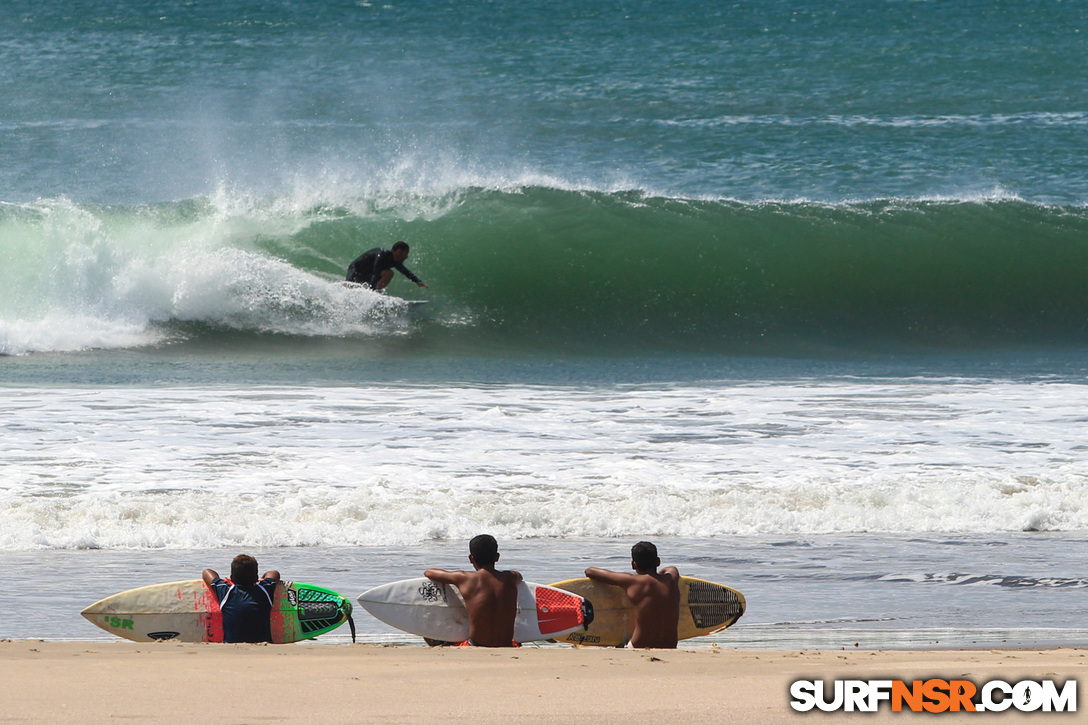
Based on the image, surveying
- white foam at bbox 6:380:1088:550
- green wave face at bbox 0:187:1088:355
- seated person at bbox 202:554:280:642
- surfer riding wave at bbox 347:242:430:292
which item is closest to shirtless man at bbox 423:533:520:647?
seated person at bbox 202:554:280:642

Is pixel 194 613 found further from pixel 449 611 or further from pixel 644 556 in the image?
pixel 644 556

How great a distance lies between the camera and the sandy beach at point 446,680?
3424 mm

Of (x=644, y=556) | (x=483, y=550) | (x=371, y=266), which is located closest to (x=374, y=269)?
(x=371, y=266)

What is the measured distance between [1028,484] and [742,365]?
469 cm

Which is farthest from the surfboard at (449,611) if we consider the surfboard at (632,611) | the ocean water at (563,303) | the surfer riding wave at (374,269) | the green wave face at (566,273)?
the surfer riding wave at (374,269)

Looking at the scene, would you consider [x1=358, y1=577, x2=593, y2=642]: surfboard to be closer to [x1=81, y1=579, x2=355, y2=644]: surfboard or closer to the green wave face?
[x1=81, y1=579, x2=355, y2=644]: surfboard

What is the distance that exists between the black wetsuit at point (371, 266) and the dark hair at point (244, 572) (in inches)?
323

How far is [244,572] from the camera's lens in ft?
16.4

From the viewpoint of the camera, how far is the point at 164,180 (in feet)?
67.3

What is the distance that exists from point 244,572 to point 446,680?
4.90 ft

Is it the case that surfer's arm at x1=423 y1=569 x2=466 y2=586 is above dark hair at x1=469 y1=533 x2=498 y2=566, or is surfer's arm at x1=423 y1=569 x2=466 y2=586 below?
below

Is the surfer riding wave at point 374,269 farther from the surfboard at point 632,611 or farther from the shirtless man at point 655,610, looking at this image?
the shirtless man at point 655,610

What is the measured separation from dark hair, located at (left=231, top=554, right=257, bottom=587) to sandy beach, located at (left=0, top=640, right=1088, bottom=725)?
0.38 m

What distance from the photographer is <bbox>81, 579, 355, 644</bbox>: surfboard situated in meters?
4.92
